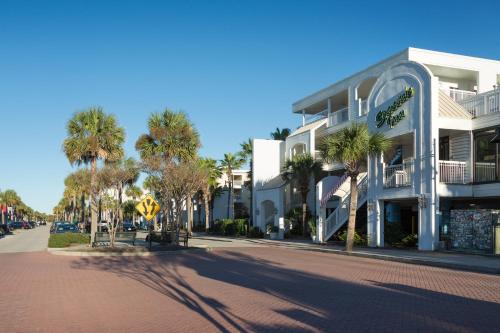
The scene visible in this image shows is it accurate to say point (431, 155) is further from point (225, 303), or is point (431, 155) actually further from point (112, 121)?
point (112, 121)

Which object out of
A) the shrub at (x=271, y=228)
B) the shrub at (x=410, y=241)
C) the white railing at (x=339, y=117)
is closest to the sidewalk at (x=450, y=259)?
the shrub at (x=410, y=241)

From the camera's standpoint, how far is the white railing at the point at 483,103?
25.0 meters

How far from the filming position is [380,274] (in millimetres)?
16734

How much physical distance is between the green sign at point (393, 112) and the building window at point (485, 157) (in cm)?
362

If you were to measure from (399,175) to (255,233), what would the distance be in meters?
19.1

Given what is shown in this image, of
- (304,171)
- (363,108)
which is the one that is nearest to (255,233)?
(304,171)

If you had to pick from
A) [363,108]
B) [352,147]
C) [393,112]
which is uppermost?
[363,108]

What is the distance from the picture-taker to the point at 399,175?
90.1 ft

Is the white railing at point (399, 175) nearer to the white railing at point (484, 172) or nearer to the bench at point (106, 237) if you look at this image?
the white railing at point (484, 172)

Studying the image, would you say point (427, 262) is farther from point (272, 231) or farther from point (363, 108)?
point (272, 231)

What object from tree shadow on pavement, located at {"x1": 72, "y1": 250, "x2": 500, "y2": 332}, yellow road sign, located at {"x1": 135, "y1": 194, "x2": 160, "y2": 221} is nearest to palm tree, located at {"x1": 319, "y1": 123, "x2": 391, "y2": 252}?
yellow road sign, located at {"x1": 135, "y1": 194, "x2": 160, "y2": 221}

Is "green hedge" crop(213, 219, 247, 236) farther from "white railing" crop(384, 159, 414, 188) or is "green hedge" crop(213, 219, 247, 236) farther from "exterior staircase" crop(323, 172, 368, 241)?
"white railing" crop(384, 159, 414, 188)

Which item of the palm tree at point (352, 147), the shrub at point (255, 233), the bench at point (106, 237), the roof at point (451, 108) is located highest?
the roof at point (451, 108)

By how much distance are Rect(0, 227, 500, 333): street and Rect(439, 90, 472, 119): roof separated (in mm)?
9484
